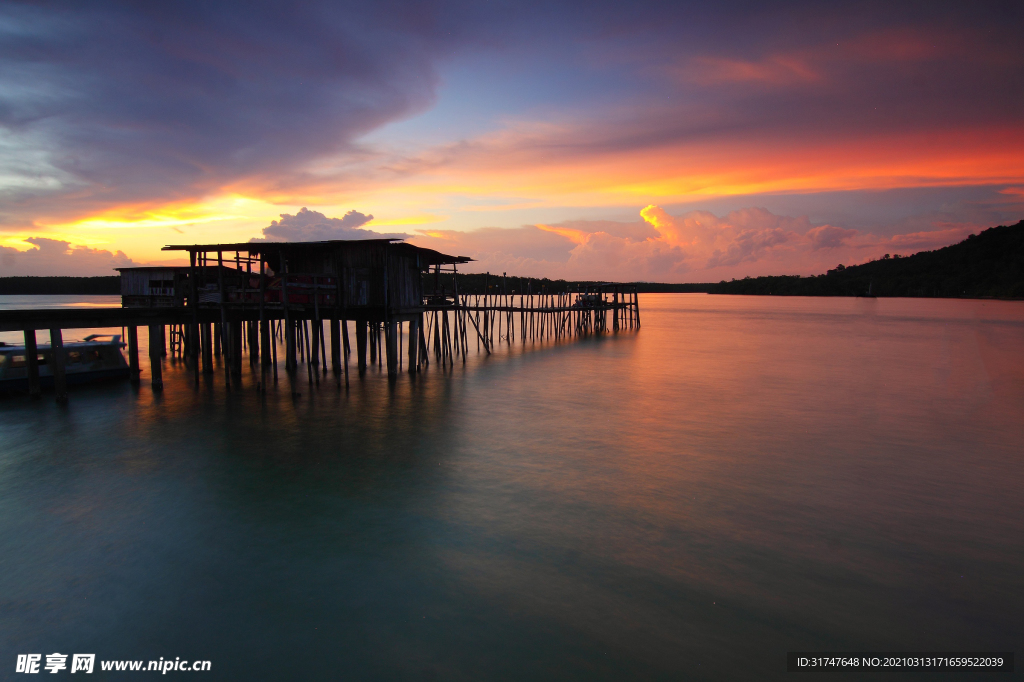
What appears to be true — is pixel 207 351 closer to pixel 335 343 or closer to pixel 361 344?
pixel 335 343

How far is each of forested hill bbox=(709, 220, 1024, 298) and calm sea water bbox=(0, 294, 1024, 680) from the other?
149267 millimetres

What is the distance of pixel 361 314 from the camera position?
68.5ft

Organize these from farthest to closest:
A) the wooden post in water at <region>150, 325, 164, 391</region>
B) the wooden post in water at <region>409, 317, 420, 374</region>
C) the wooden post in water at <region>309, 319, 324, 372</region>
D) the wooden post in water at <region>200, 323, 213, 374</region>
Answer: the wooden post in water at <region>409, 317, 420, 374</region>
the wooden post in water at <region>200, 323, 213, 374</region>
the wooden post in water at <region>309, 319, 324, 372</region>
the wooden post in water at <region>150, 325, 164, 391</region>

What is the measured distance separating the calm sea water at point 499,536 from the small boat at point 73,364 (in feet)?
3.20

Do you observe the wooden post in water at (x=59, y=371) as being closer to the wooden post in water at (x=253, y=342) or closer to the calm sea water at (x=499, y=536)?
the calm sea water at (x=499, y=536)

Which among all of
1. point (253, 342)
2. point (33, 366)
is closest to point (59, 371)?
point (33, 366)

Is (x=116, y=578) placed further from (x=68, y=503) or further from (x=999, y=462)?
(x=999, y=462)

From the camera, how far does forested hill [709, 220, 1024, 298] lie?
427 ft

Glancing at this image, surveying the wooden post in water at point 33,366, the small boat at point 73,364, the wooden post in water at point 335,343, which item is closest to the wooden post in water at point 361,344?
the wooden post in water at point 335,343

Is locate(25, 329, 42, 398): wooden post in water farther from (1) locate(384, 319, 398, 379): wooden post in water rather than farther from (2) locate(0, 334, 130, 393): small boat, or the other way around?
(1) locate(384, 319, 398, 379): wooden post in water

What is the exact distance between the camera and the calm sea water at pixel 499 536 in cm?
581

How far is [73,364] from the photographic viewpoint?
19.6 metres

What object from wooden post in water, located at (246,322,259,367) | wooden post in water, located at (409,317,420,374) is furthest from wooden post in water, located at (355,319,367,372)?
wooden post in water, located at (246,322,259,367)

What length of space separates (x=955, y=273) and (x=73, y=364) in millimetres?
180899
